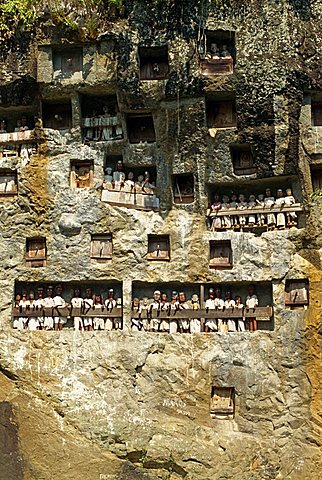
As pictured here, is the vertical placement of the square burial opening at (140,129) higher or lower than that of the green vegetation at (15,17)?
lower

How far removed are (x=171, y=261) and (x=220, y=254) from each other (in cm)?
121

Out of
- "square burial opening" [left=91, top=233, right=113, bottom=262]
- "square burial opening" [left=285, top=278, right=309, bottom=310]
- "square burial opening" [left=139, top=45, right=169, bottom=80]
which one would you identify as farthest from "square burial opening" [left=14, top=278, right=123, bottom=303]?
"square burial opening" [left=139, top=45, right=169, bottom=80]

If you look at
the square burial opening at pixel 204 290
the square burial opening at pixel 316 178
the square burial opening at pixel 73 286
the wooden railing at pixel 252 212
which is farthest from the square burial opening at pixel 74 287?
the square burial opening at pixel 316 178

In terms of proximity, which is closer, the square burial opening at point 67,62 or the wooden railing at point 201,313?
the wooden railing at point 201,313

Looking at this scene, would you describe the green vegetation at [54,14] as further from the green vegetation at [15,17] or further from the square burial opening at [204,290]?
the square burial opening at [204,290]

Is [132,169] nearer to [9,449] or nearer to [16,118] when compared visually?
[16,118]

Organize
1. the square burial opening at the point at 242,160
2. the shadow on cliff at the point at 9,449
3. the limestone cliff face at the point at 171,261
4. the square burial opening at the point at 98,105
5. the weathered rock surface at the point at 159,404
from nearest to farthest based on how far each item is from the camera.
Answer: the shadow on cliff at the point at 9,449, the weathered rock surface at the point at 159,404, the limestone cliff face at the point at 171,261, the square burial opening at the point at 242,160, the square burial opening at the point at 98,105

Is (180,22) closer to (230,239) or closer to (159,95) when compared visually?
(159,95)

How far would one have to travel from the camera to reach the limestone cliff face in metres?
14.4

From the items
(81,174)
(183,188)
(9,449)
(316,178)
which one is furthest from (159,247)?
(9,449)

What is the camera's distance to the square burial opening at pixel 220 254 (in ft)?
53.6

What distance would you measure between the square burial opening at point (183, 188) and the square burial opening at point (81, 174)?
2063 millimetres

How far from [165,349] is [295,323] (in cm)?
299

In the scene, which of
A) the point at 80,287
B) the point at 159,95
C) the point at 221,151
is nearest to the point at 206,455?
the point at 80,287
